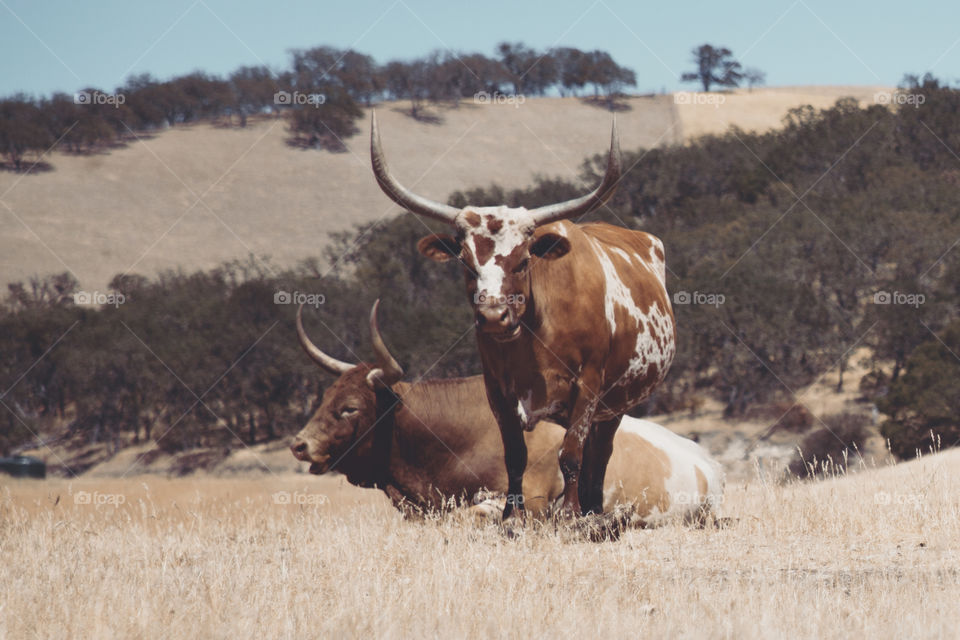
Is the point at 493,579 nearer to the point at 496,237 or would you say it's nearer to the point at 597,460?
the point at 496,237

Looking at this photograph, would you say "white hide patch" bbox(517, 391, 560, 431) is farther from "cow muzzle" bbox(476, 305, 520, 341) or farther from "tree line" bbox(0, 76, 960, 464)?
"tree line" bbox(0, 76, 960, 464)

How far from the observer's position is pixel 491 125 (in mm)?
108750

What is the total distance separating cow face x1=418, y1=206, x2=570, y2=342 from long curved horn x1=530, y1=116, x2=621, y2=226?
0.10 metres

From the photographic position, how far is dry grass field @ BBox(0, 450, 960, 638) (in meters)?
4.91

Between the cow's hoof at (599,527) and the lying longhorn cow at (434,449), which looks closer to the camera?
the cow's hoof at (599,527)

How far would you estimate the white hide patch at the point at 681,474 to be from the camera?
30.2ft

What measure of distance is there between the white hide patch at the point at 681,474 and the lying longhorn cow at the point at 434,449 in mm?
10

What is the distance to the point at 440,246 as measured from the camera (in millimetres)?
7109

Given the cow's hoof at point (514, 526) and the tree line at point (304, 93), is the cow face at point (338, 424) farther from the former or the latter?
the tree line at point (304, 93)

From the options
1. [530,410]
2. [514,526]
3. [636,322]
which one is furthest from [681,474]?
[530,410]

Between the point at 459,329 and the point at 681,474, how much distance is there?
29062mm

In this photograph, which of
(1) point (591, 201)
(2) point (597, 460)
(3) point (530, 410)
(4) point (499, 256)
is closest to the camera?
(4) point (499, 256)

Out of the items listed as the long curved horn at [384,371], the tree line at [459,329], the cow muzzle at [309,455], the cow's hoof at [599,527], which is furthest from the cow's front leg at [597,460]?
the tree line at [459,329]

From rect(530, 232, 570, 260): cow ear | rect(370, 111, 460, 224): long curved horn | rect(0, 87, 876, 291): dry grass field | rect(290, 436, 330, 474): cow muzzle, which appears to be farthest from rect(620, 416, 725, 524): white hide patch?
rect(0, 87, 876, 291): dry grass field
